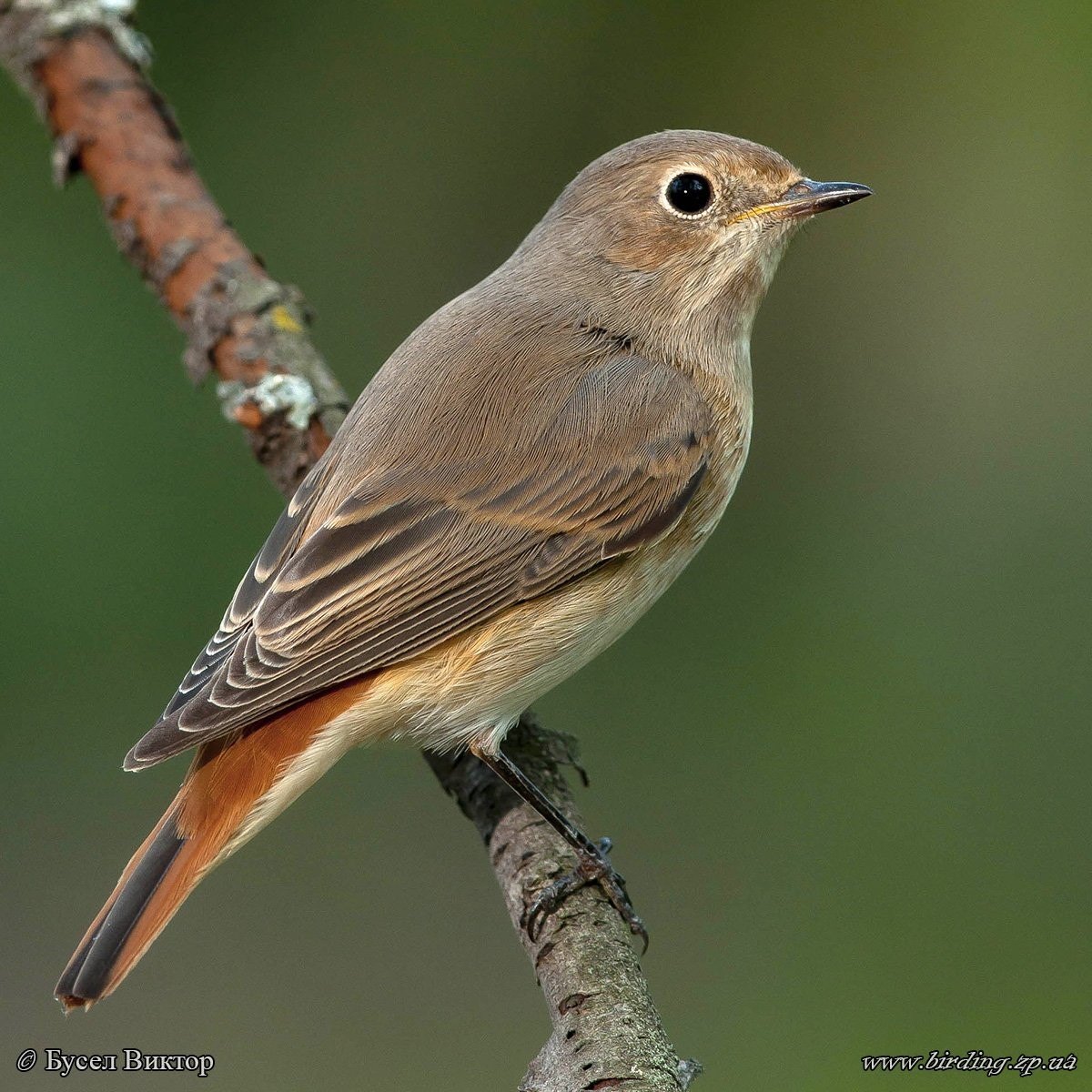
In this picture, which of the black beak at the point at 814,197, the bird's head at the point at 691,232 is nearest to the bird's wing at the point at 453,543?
the bird's head at the point at 691,232

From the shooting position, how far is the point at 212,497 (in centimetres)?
524

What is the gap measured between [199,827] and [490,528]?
0.92 meters

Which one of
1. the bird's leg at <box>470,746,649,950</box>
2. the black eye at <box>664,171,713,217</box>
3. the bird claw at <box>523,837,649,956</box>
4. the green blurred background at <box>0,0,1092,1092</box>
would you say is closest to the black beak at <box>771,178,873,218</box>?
the black eye at <box>664,171,713,217</box>

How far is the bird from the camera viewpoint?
3.05 m

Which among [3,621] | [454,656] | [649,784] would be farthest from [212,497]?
[454,656]

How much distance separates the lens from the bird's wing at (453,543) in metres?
3.16

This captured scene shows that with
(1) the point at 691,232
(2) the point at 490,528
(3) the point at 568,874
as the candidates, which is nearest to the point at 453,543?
(2) the point at 490,528

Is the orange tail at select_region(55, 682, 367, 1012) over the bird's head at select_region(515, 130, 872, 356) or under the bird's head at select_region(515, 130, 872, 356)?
under

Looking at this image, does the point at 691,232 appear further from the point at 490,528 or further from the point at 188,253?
the point at 188,253

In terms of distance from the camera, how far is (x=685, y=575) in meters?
5.38

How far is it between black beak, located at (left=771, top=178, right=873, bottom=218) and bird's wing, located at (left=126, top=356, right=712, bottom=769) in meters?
0.71

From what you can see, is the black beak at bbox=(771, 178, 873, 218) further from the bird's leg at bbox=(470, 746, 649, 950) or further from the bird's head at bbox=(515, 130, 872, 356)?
the bird's leg at bbox=(470, 746, 649, 950)

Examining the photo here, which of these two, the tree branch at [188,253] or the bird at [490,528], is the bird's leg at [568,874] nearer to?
the bird at [490,528]

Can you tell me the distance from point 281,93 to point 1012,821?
3.72 metres
